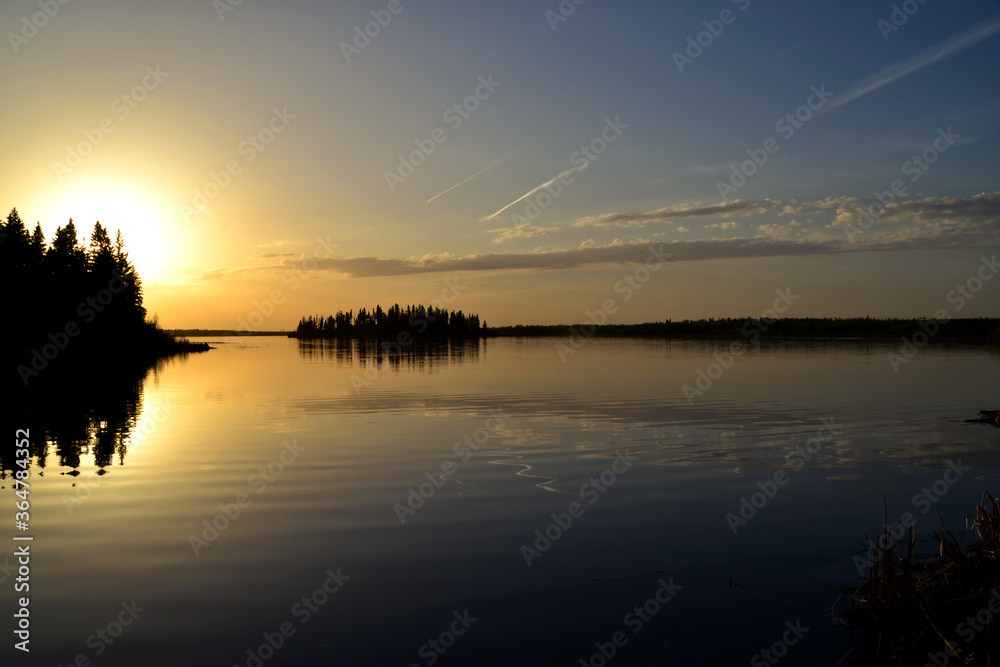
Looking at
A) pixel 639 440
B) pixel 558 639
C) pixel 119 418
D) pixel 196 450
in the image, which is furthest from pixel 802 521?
pixel 119 418

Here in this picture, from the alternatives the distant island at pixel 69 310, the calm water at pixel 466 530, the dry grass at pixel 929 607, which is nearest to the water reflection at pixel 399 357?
the distant island at pixel 69 310

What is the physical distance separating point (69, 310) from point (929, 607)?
335ft

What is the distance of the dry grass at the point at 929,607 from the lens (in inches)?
316

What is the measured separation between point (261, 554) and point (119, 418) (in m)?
22.8

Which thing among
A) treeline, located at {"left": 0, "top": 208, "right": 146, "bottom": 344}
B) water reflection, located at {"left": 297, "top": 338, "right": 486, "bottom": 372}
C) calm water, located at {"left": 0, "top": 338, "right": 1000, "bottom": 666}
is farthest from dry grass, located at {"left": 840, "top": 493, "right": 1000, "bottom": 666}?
treeline, located at {"left": 0, "top": 208, "right": 146, "bottom": 344}

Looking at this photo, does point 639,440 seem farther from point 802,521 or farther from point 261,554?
point 261,554

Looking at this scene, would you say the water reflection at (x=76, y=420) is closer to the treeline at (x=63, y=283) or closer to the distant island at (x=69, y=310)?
the distant island at (x=69, y=310)

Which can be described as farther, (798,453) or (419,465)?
(798,453)

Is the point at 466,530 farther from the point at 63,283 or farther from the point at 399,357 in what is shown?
the point at 63,283

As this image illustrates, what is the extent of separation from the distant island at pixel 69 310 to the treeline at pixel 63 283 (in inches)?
4.5

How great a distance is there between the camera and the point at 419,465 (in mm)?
20031

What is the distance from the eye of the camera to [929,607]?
8.80m

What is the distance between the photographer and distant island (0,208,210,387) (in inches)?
2867

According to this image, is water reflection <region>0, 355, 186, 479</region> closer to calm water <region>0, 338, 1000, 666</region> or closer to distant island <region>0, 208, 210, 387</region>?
calm water <region>0, 338, 1000, 666</region>
